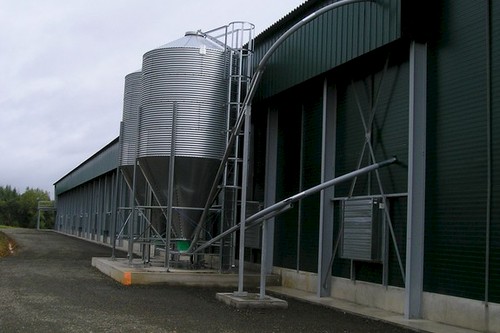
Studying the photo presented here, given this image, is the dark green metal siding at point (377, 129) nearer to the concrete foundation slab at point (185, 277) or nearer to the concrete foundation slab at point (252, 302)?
the concrete foundation slab at point (252, 302)

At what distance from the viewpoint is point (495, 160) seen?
10.3 metres

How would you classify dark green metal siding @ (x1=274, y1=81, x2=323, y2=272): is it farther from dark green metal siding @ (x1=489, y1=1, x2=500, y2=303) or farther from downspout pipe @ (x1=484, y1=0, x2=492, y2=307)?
dark green metal siding @ (x1=489, y1=1, x2=500, y2=303)

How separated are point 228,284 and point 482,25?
9517 mm

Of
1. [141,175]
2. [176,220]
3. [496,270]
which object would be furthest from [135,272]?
[496,270]

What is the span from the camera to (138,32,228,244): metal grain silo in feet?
58.1

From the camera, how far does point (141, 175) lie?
2034cm

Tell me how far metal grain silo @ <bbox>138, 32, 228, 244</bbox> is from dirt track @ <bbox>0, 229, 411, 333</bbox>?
9.61ft

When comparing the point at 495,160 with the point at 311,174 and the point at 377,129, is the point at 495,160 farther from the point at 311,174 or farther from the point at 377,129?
the point at 311,174

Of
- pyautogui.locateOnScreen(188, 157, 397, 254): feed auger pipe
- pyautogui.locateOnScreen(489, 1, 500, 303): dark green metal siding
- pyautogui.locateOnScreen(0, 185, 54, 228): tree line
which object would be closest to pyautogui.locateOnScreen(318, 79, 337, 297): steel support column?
pyautogui.locateOnScreen(188, 157, 397, 254): feed auger pipe

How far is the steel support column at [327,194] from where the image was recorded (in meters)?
15.0

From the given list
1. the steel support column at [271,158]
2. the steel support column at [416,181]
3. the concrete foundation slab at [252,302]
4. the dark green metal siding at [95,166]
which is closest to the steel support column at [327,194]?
the concrete foundation slab at [252,302]

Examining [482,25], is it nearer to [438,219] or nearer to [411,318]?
[438,219]

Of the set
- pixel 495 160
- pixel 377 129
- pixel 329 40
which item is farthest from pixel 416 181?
pixel 329 40

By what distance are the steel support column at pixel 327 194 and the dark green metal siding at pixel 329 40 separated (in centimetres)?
86
